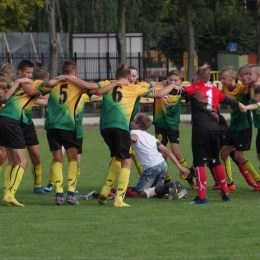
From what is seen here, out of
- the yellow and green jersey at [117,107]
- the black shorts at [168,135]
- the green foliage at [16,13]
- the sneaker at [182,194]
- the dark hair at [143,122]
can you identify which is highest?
the green foliage at [16,13]

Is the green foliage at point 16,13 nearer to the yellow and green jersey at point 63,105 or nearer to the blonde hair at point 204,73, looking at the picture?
the yellow and green jersey at point 63,105

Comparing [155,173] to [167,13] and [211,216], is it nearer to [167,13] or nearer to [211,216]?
[211,216]

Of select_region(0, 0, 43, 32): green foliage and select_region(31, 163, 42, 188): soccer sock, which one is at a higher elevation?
select_region(0, 0, 43, 32): green foliage

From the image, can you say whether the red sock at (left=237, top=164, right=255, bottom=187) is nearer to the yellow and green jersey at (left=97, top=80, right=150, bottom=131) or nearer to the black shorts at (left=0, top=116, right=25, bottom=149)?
the yellow and green jersey at (left=97, top=80, right=150, bottom=131)

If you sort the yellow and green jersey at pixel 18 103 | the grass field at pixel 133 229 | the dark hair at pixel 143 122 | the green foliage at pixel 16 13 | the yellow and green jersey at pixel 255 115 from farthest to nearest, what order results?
the green foliage at pixel 16 13 → the yellow and green jersey at pixel 255 115 → the dark hair at pixel 143 122 → the yellow and green jersey at pixel 18 103 → the grass field at pixel 133 229

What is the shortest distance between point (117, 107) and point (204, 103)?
1209mm

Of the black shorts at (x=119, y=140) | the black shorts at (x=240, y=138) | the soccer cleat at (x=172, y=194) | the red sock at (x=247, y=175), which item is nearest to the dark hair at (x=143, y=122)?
the soccer cleat at (x=172, y=194)

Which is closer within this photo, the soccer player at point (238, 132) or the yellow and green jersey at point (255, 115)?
the yellow and green jersey at point (255, 115)

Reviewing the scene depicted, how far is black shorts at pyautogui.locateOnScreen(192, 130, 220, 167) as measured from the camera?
11.4 metres

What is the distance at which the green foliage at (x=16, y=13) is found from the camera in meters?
43.7

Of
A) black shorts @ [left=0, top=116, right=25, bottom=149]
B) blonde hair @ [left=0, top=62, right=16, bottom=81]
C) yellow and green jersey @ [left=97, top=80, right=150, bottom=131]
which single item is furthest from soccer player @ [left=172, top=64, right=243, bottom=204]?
blonde hair @ [left=0, top=62, right=16, bottom=81]

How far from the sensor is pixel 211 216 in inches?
398

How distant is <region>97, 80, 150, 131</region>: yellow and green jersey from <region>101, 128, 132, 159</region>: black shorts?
0.20ft

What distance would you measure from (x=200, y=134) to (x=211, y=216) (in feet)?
5.26
